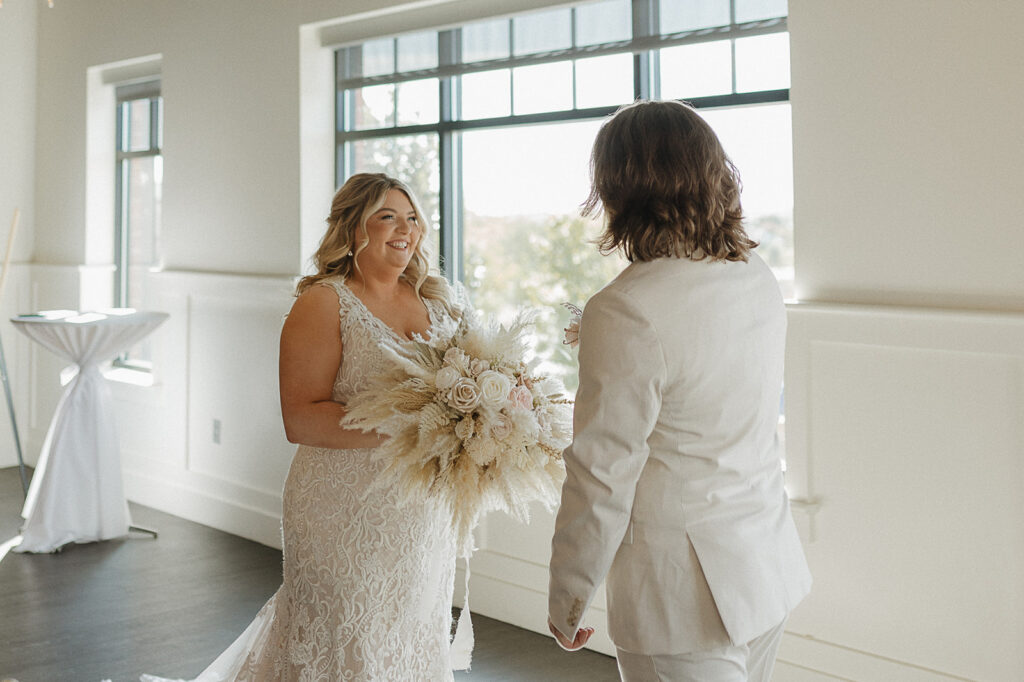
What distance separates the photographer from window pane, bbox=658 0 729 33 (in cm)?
356

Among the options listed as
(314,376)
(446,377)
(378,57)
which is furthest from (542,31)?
(446,377)

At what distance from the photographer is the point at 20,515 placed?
5832 millimetres

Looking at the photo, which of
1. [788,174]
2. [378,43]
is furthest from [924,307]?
[378,43]

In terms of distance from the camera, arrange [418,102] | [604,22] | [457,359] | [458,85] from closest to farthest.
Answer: [457,359]
[604,22]
[458,85]
[418,102]

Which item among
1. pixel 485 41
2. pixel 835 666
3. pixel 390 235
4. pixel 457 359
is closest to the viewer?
pixel 457 359

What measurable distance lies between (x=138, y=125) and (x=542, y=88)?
12.0 feet

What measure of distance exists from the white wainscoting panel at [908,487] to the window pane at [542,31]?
1.64 m

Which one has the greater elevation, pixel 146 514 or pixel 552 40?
pixel 552 40

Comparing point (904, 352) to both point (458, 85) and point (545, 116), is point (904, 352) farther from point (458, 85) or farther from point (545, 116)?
point (458, 85)

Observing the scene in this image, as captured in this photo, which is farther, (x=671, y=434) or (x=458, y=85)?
(x=458, y=85)

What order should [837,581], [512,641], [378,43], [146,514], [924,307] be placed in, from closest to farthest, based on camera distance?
[924,307] → [837,581] → [512,641] → [378,43] → [146,514]

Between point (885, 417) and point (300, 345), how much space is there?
170 centimetres

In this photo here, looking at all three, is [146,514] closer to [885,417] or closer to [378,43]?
[378,43]

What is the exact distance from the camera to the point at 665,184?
164cm
